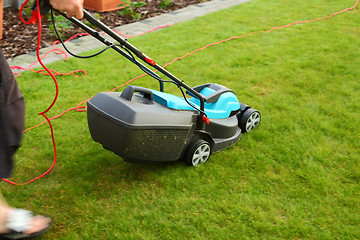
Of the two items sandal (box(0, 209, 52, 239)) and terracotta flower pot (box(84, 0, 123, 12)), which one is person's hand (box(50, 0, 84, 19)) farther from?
terracotta flower pot (box(84, 0, 123, 12))

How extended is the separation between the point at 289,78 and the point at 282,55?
22.2 inches

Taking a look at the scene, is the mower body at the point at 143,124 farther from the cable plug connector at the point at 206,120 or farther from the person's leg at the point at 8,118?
the person's leg at the point at 8,118

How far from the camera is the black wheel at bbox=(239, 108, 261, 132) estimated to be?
2.69 meters

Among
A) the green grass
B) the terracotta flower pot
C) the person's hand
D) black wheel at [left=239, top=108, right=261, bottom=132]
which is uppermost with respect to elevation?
the person's hand

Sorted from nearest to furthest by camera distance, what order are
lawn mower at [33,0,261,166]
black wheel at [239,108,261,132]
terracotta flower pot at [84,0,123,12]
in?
lawn mower at [33,0,261,166]
black wheel at [239,108,261,132]
terracotta flower pot at [84,0,123,12]

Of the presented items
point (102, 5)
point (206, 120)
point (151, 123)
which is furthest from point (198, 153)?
point (102, 5)

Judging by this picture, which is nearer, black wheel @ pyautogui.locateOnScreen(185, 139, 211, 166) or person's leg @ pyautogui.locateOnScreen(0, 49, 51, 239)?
person's leg @ pyautogui.locateOnScreen(0, 49, 51, 239)

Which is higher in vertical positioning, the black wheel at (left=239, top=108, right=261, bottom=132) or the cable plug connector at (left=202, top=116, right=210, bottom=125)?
the cable plug connector at (left=202, top=116, right=210, bottom=125)

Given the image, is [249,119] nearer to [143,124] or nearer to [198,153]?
[198,153]

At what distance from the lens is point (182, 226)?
1.92 metres

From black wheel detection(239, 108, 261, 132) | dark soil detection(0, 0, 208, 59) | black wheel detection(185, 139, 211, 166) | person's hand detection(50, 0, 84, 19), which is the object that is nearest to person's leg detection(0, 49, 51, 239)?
person's hand detection(50, 0, 84, 19)

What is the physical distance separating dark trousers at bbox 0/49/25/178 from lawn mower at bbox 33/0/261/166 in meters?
0.41

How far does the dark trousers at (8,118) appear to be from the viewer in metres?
1.53

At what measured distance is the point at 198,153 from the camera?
232 cm
